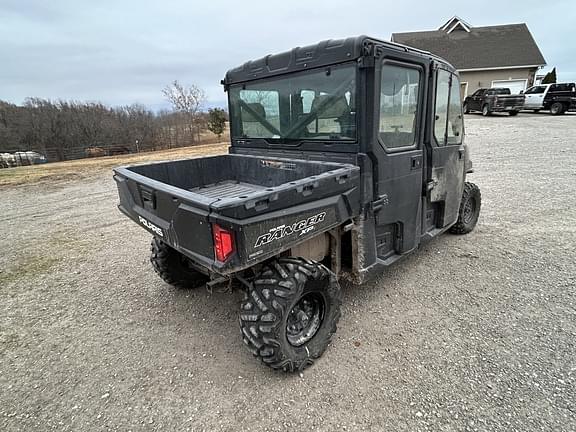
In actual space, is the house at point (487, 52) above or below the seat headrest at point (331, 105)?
above

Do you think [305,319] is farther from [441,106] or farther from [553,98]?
[553,98]

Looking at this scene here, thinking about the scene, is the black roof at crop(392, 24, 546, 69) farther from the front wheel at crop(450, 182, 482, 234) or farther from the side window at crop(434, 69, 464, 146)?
the side window at crop(434, 69, 464, 146)

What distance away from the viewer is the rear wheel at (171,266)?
3340 mm

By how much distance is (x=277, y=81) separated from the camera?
10.3ft

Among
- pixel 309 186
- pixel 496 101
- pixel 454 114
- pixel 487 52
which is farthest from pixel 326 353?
pixel 487 52

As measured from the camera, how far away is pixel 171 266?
3.38 m

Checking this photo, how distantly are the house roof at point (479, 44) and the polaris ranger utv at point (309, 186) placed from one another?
27.8 m

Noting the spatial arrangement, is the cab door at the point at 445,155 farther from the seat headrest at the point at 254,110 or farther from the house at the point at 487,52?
the house at the point at 487,52

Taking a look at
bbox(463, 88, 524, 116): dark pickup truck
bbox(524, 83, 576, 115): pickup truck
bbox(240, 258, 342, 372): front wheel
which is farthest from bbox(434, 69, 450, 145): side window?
bbox(524, 83, 576, 115): pickup truck

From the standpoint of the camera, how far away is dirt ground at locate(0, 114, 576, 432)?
2.07m

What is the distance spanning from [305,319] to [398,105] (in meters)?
1.95

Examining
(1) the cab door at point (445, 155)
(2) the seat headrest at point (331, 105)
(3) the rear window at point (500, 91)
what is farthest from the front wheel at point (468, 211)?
(3) the rear window at point (500, 91)

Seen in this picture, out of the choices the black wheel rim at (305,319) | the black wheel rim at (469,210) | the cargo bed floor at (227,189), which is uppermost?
the cargo bed floor at (227,189)

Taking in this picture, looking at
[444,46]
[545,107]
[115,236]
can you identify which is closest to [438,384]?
[115,236]
